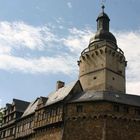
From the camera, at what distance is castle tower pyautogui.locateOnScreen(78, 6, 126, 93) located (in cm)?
5056

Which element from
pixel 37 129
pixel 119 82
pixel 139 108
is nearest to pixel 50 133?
pixel 37 129

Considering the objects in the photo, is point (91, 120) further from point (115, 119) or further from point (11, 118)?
point (11, 118)

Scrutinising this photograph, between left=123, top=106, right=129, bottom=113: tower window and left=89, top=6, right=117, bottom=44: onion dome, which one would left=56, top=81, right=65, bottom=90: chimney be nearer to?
left=89, top=6, right=117, bottom=44: onion dome

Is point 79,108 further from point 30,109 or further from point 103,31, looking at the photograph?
point 103,31

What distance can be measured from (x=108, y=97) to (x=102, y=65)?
11.2 meters

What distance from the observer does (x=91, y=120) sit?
131 ft

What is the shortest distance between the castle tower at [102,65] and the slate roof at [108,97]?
7198 millimetres

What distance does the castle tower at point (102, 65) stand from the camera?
166 feet

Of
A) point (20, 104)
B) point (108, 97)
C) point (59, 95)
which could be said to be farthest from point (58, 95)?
point (20, 104)

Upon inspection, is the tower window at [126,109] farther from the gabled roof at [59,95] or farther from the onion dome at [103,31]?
the onion dome at [103,31]

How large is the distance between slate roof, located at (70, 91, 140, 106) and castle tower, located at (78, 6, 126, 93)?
720 cm

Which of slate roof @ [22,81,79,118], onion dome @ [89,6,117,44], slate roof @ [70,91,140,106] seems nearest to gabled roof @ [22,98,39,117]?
slate roof @ [22,81,79,118]

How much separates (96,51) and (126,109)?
1376 centimetres

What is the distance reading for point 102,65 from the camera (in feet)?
168
